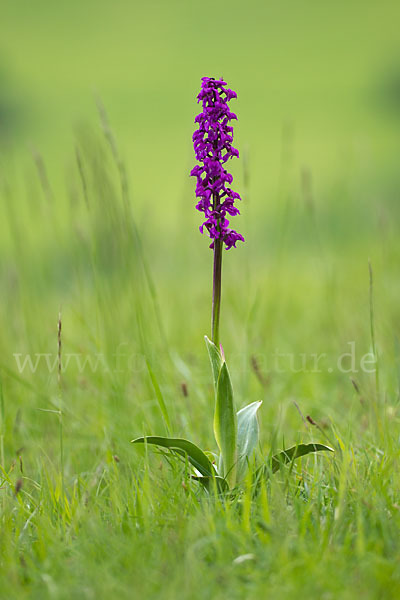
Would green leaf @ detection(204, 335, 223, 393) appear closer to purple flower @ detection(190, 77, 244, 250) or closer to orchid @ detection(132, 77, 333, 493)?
orchid @ detection(132, 77, 333, 493)

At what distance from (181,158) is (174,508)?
610cm

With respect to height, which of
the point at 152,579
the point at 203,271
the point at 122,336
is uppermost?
the point at 203,271

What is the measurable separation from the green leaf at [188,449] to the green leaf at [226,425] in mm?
54

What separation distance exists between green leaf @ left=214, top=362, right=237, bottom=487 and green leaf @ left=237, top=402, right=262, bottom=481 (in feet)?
0.15

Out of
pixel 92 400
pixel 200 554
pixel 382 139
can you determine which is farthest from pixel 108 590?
pixel 382 139

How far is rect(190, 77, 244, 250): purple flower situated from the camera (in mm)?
A: 1669

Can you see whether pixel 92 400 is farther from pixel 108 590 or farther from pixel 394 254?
pixel 394 254

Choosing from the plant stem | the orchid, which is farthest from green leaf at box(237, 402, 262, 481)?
the plant stem

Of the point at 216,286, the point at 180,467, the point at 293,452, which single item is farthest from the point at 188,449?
the point at 216,286

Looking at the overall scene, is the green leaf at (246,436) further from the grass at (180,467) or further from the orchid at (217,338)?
the grass at (180,467)

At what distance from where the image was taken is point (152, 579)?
1.38m

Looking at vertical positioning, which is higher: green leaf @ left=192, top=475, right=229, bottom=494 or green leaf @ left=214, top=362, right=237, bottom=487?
green leaf @ left=214, top=362, right=237, bottom=487

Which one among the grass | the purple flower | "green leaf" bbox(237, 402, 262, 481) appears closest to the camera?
the grass

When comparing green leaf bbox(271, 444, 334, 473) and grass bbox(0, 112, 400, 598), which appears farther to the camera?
green leaf bbox(271, 444, 334, 473)
